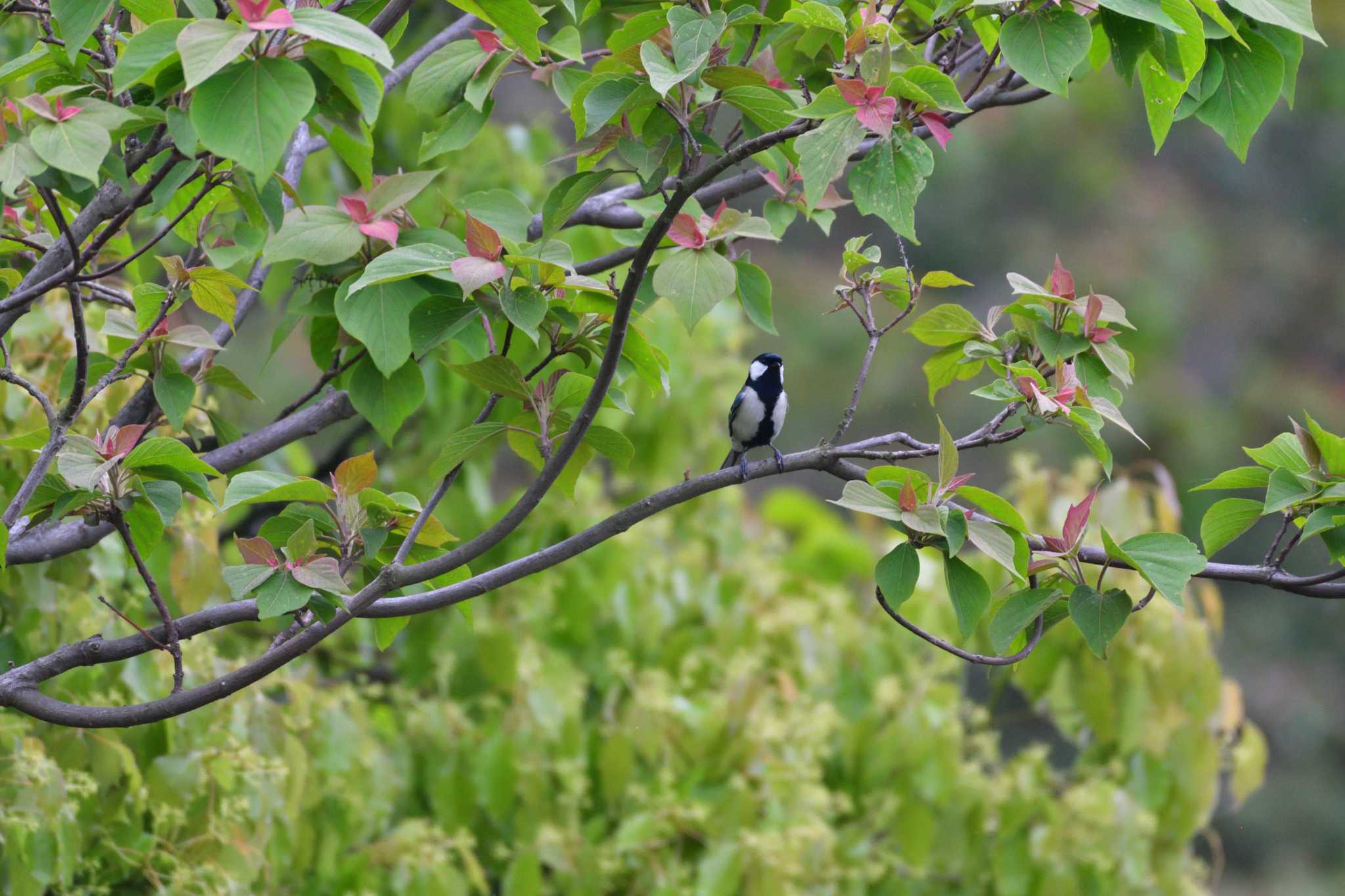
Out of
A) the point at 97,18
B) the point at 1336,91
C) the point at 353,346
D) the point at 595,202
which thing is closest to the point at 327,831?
the point at 353,346

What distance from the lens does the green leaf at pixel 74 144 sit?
128 centimetres

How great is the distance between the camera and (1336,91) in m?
10.9

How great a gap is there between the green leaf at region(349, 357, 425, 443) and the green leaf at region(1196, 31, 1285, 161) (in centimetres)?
108

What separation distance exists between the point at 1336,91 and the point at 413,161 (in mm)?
9800

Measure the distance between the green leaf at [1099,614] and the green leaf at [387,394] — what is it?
0.88m

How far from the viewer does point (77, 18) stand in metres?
1.34

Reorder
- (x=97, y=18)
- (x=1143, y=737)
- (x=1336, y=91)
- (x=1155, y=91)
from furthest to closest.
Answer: (x=1336, y=91) → (x=1143, y=737) → (x=1155, y=91) → (x=97, y=18)

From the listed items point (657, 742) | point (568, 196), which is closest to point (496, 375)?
point (568, 196)

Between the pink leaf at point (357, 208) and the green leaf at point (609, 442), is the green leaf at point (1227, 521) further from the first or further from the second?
the pink leaf at point (357, 208)

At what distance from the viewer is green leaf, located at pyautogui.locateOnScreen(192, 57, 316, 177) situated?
1.22 meters

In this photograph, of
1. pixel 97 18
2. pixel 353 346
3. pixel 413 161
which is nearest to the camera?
pixel 97 18

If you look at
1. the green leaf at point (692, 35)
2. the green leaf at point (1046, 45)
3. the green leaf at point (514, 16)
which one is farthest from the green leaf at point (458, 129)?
the green leaf at point (1046, 45)

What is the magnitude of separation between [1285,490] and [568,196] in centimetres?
90

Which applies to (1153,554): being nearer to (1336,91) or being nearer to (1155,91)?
(1155,91)
